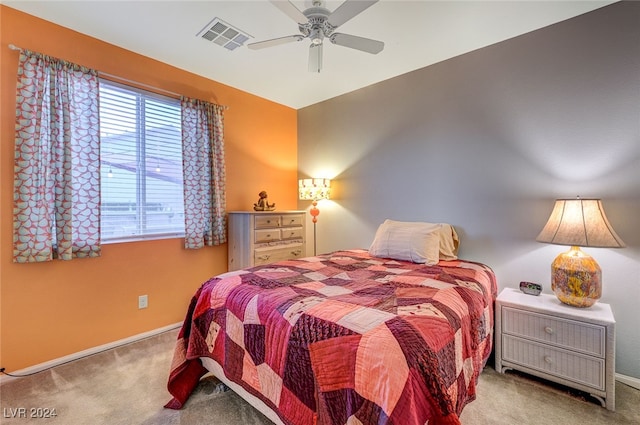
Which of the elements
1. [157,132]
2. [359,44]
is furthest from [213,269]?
[359,44]

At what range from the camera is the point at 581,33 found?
2.08 m

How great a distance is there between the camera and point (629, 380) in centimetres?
190

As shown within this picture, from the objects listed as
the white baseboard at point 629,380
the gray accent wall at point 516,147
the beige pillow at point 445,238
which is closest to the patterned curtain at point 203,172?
the gray accent wall at point 516,147

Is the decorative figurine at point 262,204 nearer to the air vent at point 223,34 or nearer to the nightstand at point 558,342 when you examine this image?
the air vent at point 223,34

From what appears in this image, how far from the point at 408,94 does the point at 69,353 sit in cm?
389

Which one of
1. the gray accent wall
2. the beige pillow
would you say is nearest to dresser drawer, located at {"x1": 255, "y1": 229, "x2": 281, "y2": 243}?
the gray accent wall

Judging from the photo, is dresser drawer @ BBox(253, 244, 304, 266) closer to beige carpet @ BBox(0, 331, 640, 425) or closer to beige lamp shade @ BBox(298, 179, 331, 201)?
beige lamp shade @ BBox(298, 179, 331, 201)

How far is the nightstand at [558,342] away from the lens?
65.6 inches

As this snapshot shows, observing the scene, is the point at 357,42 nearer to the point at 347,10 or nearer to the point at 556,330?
the point at 347,10

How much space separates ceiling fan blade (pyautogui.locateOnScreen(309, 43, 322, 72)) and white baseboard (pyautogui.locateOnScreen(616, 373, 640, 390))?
310 centimetres

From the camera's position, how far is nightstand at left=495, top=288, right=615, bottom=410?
1.67 meters

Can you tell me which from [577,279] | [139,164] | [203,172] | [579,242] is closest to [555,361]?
[577,279]

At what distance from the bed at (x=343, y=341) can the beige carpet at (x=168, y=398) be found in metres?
0.17

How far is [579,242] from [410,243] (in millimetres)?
1092
